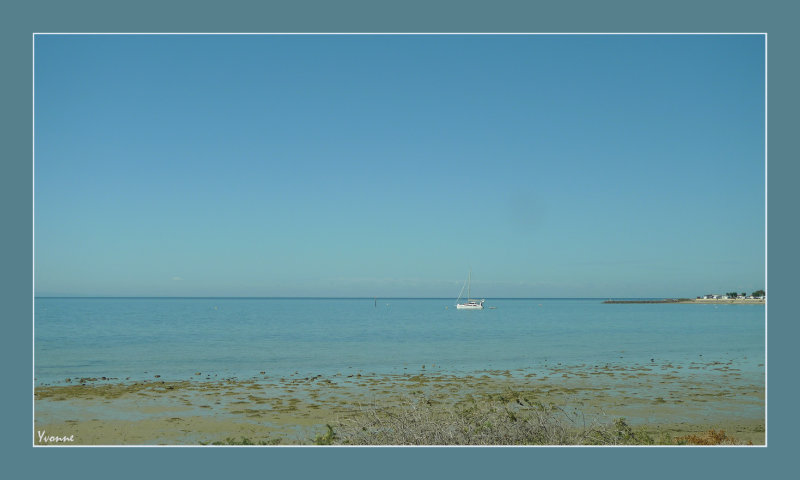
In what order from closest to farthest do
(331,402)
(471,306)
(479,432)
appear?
(479,432) → (331,402) → (471,306)

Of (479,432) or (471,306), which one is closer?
(479,432)

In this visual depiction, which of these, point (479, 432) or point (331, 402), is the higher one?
point (479, 432)

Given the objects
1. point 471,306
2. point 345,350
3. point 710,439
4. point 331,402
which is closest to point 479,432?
point 710,439

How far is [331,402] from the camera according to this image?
13727 mm

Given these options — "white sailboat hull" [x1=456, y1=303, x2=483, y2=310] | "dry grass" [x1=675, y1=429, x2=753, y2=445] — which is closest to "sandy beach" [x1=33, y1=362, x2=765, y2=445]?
"dry grass" [x1=675, y1=429, x2=753, y2=445]

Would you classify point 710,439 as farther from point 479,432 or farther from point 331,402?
point 331,402

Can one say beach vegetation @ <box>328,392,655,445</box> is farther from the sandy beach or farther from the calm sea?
the calm sea

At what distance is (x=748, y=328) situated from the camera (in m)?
35.9

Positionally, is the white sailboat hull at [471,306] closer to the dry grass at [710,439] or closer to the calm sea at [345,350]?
the calm sea at [345,350]

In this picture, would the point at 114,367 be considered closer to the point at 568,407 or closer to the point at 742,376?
the point at 568,407

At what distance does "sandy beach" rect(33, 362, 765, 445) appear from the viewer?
10805 millimetres

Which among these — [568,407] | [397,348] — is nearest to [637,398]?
[568,407]

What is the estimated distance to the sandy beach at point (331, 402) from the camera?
35.4ft

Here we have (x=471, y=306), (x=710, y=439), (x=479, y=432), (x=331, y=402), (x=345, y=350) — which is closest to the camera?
(x=479, y=432)
